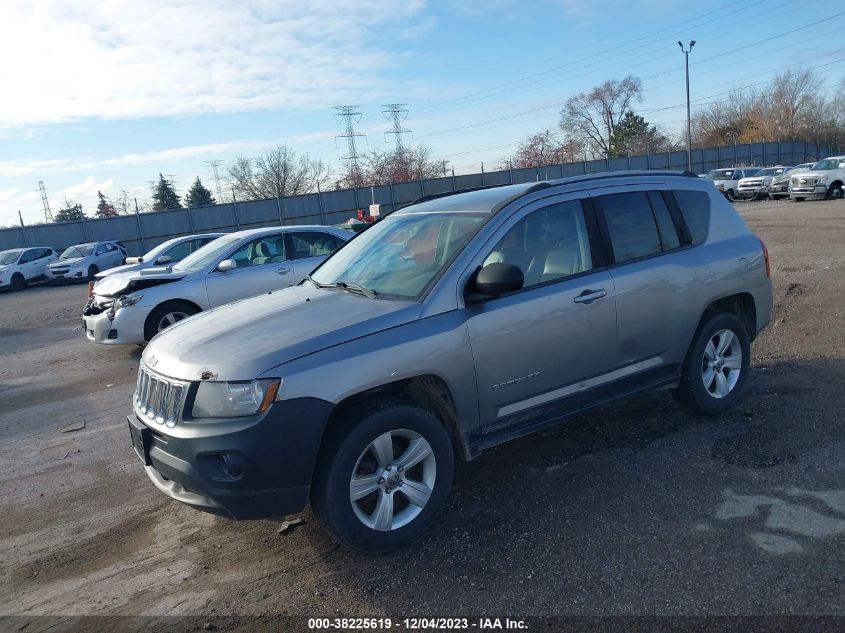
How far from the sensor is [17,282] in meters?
26.3

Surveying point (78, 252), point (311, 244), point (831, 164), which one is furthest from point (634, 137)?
point (311, 244)

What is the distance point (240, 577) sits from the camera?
3561 mm

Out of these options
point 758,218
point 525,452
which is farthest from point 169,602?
point 758,218

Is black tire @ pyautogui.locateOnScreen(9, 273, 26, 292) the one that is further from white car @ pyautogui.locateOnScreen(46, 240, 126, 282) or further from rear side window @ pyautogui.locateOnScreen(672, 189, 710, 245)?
rear side window @ pyautogui.locateOnScreen(672, 189, 710, 245)

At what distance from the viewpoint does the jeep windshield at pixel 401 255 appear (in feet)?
13.5

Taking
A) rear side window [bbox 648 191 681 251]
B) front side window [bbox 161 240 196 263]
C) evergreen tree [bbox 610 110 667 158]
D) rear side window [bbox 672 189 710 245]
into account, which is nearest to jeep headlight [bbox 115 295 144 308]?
front side window [bbox 161 240 196 263]

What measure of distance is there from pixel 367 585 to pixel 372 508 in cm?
46

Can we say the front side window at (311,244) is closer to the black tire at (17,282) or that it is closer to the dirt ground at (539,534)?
the dirt ground at (539,534)

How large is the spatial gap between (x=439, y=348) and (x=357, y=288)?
0.88m

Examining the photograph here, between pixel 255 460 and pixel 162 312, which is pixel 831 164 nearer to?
pixel 162 312

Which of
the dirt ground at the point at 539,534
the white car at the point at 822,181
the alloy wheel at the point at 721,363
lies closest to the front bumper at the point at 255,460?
the dirt ground at the point at 539,534

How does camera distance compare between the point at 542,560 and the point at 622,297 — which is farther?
the point at 622,297

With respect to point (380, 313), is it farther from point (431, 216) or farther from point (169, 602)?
point (169, 602)

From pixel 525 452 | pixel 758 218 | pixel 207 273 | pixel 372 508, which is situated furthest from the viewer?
pixel 758 218
